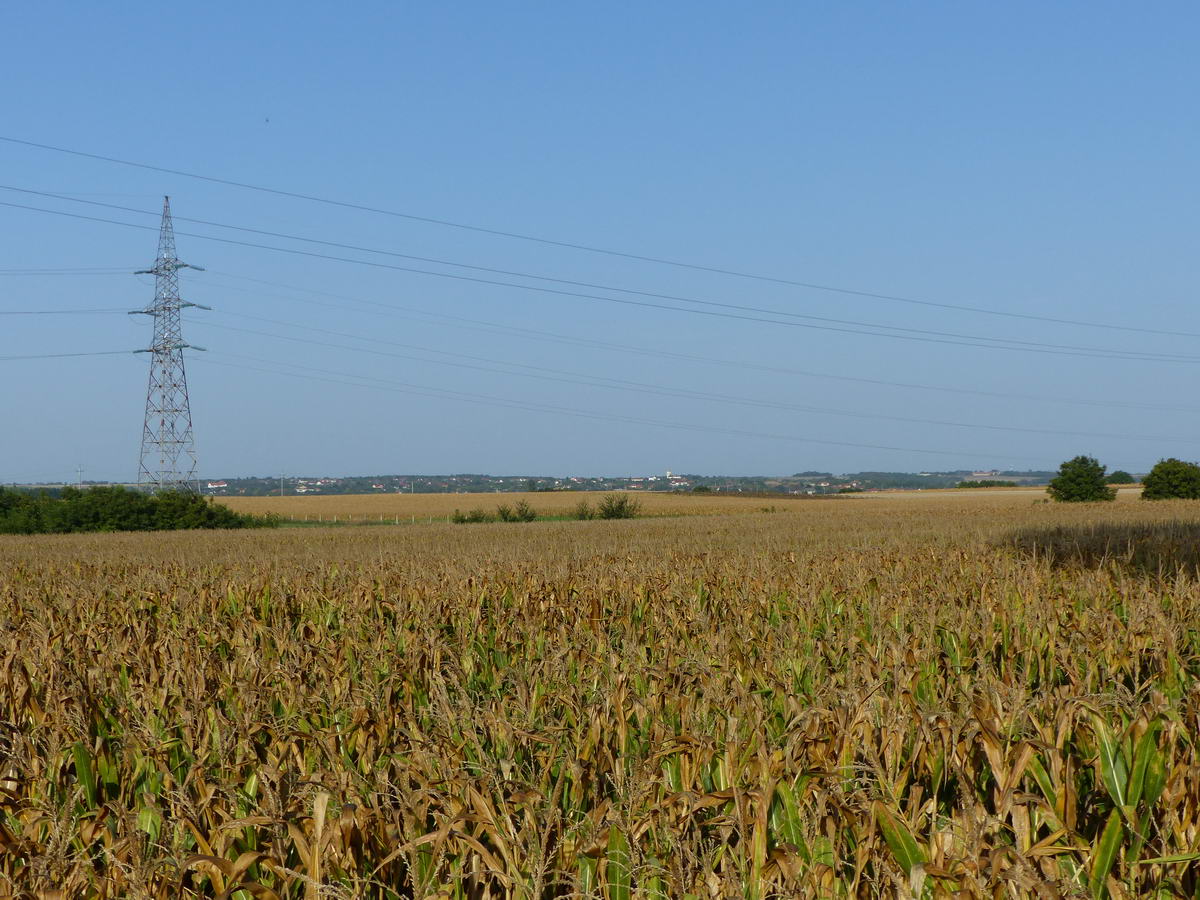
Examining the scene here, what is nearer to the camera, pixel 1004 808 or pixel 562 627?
pixel 1004 808

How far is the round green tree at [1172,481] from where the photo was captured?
59.7 metres

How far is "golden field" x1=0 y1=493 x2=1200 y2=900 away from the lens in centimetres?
289

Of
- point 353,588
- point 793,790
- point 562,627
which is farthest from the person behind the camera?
point 353,588

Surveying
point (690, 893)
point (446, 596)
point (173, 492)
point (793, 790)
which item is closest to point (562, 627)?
point (446, 596)

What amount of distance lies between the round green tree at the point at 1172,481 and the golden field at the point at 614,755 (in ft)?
189

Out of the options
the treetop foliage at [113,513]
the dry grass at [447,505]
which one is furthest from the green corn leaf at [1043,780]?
the dry grass at [447,505]

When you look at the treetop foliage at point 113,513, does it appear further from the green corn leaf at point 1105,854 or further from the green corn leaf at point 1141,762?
the green corn leaf at point 1105,854

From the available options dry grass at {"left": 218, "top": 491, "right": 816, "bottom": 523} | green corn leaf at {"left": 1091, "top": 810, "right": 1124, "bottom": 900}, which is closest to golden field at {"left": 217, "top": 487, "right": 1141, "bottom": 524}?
dry grass at {"left": 218, "top": 491, "right": 816, "bottom": 523}

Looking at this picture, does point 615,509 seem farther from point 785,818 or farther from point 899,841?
point 899,841

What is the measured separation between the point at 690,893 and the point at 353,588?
8.14 m

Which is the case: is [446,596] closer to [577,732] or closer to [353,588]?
[353,588]

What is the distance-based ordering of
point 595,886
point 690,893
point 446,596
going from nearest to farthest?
point 690,893 → point 595,886 → point 446,596

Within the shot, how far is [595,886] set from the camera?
2.96 meters

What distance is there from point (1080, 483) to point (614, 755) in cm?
6320
